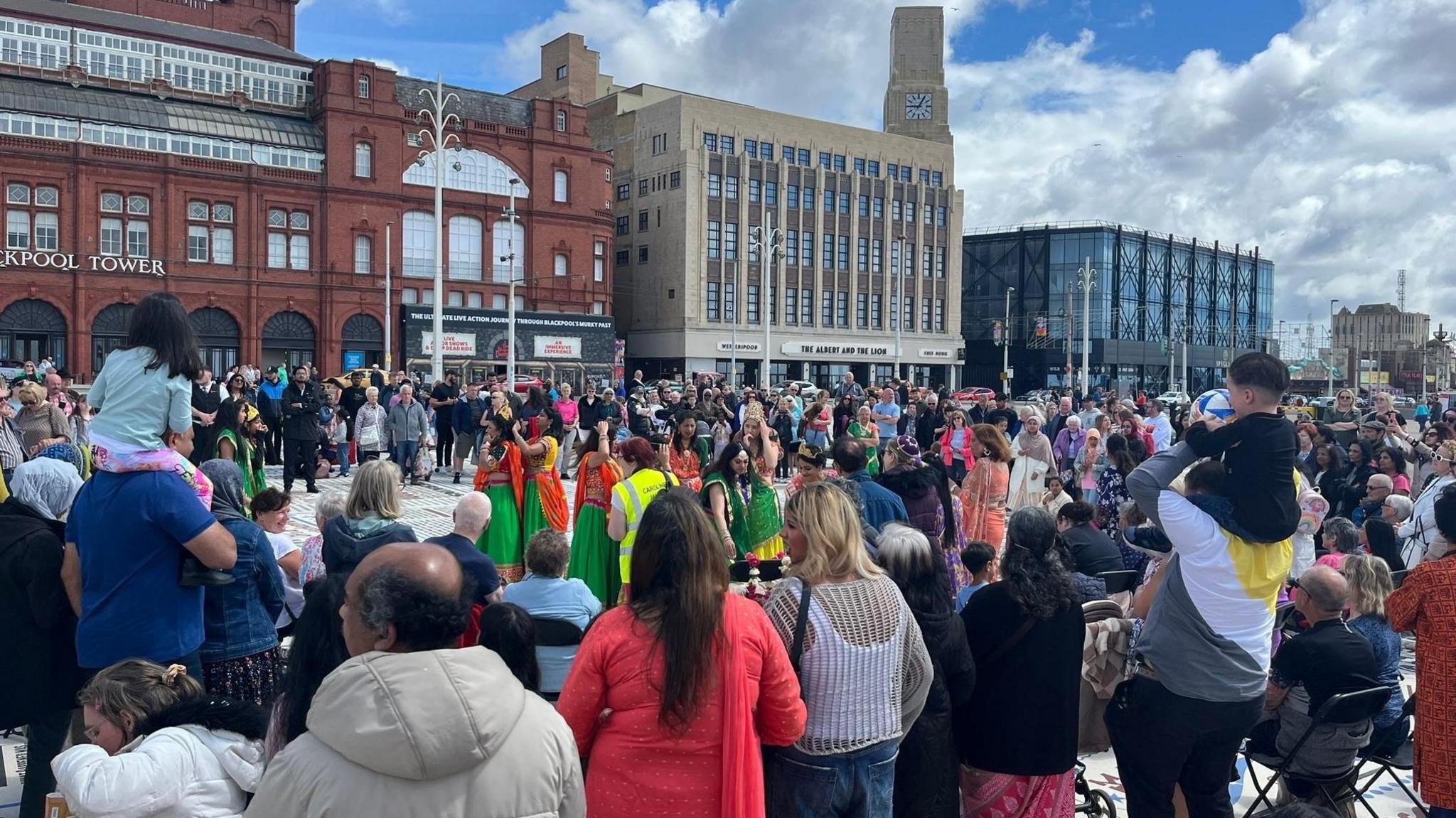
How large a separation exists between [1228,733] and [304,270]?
48.8 metres

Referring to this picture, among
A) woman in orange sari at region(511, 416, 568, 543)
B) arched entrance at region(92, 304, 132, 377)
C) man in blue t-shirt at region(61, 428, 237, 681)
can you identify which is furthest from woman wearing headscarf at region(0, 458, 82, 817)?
arched entrance at region(92, 304, 132, 377)

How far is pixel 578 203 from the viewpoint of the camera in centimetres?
5456

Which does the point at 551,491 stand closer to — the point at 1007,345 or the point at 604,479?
the point at 604,479

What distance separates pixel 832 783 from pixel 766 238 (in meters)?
54.9

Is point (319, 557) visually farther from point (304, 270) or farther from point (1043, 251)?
point (1043, 251)

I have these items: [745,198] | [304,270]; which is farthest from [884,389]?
[745,198]

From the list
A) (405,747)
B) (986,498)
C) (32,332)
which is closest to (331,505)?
(405,747)

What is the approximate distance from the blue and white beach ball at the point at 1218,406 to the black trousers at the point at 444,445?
54.0 ft

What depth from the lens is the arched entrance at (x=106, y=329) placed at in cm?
4200

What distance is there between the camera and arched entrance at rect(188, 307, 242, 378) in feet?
144

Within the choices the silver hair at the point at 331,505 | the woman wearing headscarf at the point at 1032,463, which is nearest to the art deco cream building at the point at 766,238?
the woman wearing headscarf at the point at 1032,463

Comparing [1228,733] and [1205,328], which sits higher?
[1205,328]

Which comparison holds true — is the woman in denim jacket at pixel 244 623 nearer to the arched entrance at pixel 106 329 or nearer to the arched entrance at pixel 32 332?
the arched entrance at pixel 106 329

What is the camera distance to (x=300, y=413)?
15.3 metres
